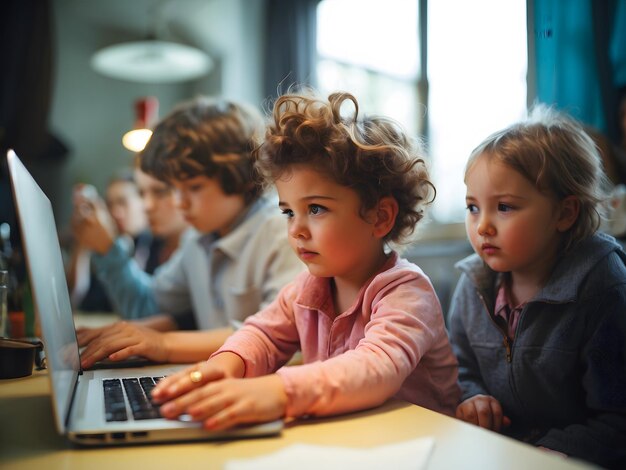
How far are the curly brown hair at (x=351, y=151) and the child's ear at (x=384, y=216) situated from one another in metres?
0.01

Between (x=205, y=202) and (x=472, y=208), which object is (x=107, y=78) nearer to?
(x=205, y=202)

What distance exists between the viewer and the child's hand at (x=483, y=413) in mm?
880

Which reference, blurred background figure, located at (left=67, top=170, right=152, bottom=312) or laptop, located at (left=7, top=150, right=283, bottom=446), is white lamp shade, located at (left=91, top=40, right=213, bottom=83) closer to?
blurred background figure, located at (left=67, top=170, right=152, bottom=312)

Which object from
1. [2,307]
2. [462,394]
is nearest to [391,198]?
[462,394]

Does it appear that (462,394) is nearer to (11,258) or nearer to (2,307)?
(2,307)

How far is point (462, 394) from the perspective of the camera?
0.98m

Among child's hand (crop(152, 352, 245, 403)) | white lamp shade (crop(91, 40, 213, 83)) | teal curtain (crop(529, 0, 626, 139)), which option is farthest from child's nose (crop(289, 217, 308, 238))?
white lamp shade (crop(91, 40, 213, 83))

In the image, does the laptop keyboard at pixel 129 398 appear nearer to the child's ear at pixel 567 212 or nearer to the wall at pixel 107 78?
the child's ear at pixel 567 212

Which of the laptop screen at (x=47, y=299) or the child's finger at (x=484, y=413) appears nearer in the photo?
the laptop screen at (x=47, y=299)

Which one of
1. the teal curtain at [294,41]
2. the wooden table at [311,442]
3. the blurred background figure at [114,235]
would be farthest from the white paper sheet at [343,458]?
the teal curtain at [294,41]

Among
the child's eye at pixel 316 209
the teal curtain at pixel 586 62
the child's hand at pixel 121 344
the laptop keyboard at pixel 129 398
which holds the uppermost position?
the teal curtain at pixel 586 62

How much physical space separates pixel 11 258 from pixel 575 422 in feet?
4.55

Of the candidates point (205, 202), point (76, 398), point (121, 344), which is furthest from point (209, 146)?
point (76, 398)

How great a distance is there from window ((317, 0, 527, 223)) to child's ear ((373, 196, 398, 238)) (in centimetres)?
82
